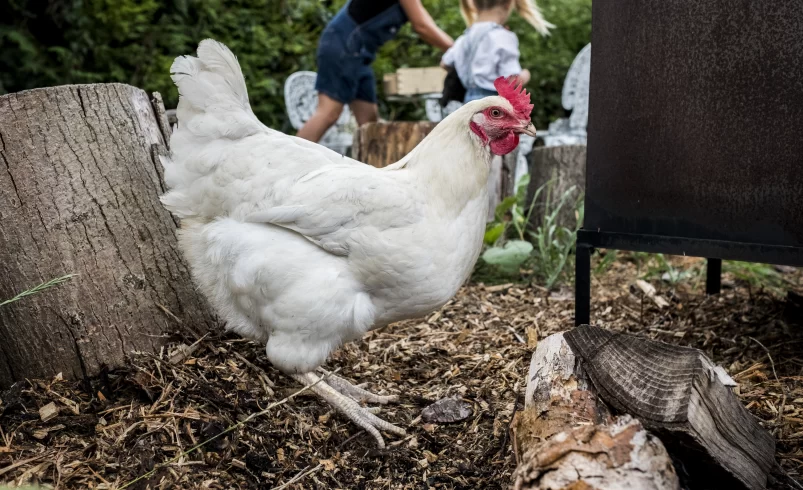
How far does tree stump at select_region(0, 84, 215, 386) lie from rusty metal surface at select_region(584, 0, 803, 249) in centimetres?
197

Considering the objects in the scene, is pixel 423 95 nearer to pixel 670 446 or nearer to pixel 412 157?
pixel 412 157

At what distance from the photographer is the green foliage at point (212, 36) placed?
6.73m

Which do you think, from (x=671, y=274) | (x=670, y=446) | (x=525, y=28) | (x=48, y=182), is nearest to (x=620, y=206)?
(x=670, y=446)

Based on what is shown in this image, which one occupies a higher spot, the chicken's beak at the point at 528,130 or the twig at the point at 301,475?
the chicken's beak at the point at 528,130

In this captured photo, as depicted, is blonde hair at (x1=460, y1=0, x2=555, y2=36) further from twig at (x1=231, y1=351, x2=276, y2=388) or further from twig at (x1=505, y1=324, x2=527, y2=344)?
twig at (x1=231, y1=351, x2=276, y2=388)

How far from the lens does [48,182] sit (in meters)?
2.54

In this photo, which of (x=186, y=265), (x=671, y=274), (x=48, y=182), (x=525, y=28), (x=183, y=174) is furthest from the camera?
(x=525, y=28)

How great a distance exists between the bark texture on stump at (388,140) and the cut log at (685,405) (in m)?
2.92

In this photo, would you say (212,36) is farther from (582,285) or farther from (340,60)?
(582,285)

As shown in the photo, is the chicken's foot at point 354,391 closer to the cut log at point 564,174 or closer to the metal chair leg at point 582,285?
the metal chair leg at point 582,285

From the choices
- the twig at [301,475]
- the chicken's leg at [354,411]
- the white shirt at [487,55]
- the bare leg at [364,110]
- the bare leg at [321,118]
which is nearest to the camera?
the twig at [301,475]

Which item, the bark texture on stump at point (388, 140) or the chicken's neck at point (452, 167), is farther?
the bark texture on stump at point (388, 140)

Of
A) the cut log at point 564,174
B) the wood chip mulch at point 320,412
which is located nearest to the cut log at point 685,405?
the wood chip mulch at point 320,412

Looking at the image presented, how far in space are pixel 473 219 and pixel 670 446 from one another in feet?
3.59
